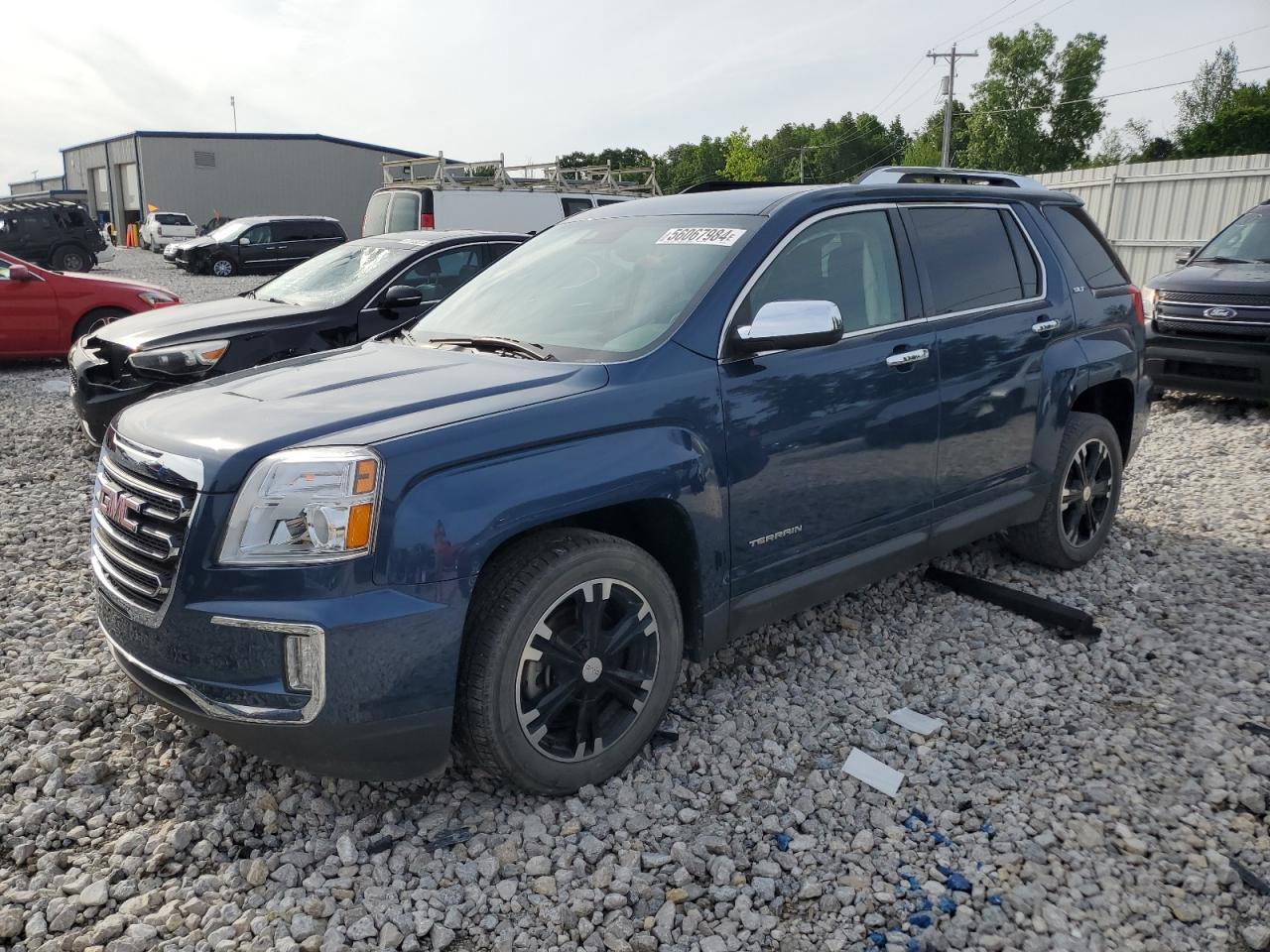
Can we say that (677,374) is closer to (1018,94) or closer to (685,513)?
(685,513)

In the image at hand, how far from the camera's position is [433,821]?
9.62ft

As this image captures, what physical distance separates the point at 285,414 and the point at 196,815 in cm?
128

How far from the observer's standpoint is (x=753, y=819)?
9.68ft

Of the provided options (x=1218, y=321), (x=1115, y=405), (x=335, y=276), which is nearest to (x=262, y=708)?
(x=1115, y=405)

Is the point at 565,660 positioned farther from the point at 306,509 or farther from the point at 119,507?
the point at 119,507

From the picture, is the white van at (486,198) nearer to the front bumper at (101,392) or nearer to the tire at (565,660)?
the front bumper at (101,392)

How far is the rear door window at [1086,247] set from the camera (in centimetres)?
479

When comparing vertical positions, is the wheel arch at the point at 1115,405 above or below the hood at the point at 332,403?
below

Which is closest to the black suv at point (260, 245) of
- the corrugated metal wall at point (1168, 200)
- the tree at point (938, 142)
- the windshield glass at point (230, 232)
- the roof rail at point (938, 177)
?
the windshield glass at point (230, 232)

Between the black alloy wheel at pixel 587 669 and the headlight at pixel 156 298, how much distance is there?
31.5 ft

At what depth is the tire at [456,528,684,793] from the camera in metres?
2.72

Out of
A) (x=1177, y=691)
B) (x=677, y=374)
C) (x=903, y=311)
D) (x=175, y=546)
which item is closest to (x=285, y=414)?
(x=175, y=546)

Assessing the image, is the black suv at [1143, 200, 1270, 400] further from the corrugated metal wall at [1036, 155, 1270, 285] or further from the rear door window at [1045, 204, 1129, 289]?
the corrugated metal wall at [1036, 155, 1270, 285]

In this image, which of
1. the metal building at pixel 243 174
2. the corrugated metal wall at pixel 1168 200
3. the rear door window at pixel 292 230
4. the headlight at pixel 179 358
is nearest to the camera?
the headlight at pixel 179 358
